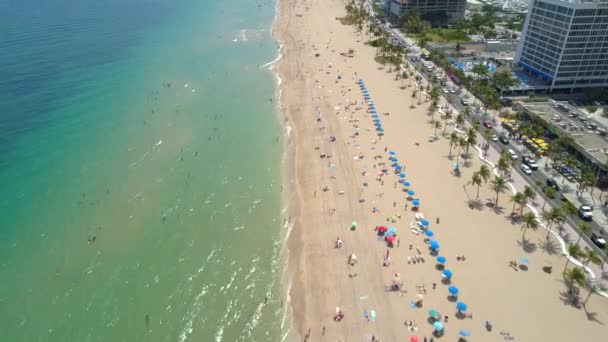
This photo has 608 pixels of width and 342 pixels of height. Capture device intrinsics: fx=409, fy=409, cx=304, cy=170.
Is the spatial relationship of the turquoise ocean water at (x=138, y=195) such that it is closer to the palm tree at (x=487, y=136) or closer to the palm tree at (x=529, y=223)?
the palm tree at (x=529, y=223)

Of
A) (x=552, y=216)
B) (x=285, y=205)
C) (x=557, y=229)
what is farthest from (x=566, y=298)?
(x=285, y=205)

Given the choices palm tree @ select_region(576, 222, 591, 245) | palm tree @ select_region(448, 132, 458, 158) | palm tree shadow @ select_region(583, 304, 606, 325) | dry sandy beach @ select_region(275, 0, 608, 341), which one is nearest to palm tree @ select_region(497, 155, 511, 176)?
dry sandy beach @ select_region(275, 0, 608, 341)

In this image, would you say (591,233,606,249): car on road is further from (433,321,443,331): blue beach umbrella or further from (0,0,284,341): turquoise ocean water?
(0,0,284,341): turquoise ocean water

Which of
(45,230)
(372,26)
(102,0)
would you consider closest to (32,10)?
(102,0)

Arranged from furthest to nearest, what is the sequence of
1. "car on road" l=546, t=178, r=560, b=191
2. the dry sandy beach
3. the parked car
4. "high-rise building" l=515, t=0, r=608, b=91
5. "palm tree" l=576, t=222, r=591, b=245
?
"high-rise building" l=515, t=0, r=608, b=91
the parked car
"car on road" l=546, t=178, r=560, b=191
"palm tree" l=576, t=222, r=591, b=245
the dry sandy beach

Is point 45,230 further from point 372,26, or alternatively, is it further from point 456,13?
point 456,13

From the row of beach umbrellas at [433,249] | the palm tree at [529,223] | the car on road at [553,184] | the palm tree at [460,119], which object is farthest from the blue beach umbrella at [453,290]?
the palm tree at [460,119]

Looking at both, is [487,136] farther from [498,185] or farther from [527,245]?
[527,245]

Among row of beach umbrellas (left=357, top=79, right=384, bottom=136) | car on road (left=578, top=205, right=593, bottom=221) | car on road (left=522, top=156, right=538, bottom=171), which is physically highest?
row of beach umbrellas (left=357, top=79, right=384, bottom=136)
